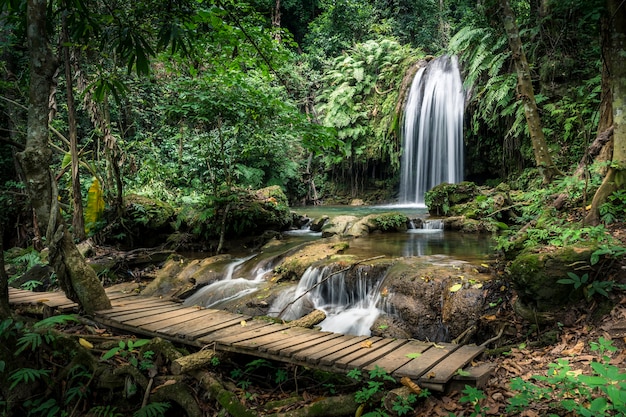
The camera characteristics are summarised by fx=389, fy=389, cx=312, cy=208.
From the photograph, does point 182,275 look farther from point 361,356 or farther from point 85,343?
point 361,356

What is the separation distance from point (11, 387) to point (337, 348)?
269cm

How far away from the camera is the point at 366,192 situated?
21.8 m

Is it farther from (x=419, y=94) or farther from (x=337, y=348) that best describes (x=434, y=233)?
(x=419, y=94)

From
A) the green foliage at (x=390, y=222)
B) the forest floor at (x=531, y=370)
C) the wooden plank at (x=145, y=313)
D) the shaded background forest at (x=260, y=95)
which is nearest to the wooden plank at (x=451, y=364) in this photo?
the forest floor at (x=531, y=370)

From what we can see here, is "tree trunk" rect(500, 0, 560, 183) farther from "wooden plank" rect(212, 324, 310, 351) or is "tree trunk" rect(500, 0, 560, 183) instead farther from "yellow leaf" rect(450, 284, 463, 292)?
"wooden plank" rect(212, 324, 310, 351)

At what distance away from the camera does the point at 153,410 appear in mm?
3102

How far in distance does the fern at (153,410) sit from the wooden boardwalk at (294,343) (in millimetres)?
674

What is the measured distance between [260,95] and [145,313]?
5.10 meters

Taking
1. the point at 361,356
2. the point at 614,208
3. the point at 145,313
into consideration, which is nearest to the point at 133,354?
the point at 145,313

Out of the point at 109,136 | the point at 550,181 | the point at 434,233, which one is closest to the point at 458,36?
the point at 434,233

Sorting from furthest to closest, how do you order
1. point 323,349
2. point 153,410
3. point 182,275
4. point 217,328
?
point 182,275 < point 217,328 < point 323,349 < point 153,410

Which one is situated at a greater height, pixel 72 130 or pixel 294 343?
pixel 72 130

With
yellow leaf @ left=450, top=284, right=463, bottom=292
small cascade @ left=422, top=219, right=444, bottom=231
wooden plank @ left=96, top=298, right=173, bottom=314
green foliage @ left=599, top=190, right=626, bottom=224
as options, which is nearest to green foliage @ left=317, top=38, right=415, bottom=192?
small cascade @ left=422, top=219, right=444, bottom=231

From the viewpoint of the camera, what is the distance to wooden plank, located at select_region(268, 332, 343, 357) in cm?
340
